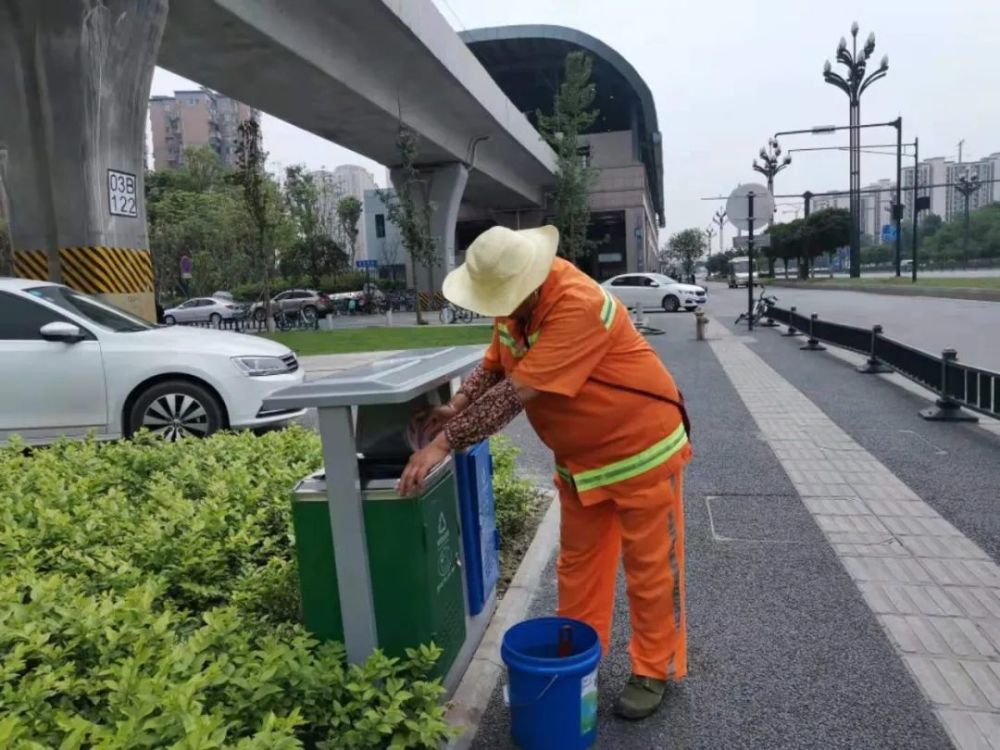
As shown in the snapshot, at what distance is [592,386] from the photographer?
265 centimetres

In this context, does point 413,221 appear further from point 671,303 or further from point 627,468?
point 627,468

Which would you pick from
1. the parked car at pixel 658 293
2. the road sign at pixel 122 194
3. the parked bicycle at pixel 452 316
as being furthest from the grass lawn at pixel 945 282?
the road sign at pixel 122 194

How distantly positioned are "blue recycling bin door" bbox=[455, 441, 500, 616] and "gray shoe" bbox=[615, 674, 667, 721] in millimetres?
662

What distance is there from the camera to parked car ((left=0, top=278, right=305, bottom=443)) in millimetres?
6770

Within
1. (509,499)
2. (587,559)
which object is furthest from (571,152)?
(587,559)

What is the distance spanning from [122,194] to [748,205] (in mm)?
11897

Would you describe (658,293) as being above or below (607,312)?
below

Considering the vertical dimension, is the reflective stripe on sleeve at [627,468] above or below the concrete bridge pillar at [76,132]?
below

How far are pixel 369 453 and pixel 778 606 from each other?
2.06 metres

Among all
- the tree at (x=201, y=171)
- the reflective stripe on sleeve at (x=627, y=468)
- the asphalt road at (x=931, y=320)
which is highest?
the tree at (x=201, y=171)

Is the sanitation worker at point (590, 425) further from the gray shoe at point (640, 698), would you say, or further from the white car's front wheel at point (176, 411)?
the white car's front wheel at point (176, 411)

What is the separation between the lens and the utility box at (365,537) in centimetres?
242

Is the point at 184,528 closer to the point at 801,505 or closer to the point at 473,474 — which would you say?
the point at 473,474

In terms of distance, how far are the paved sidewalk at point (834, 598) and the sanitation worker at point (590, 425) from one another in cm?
33
